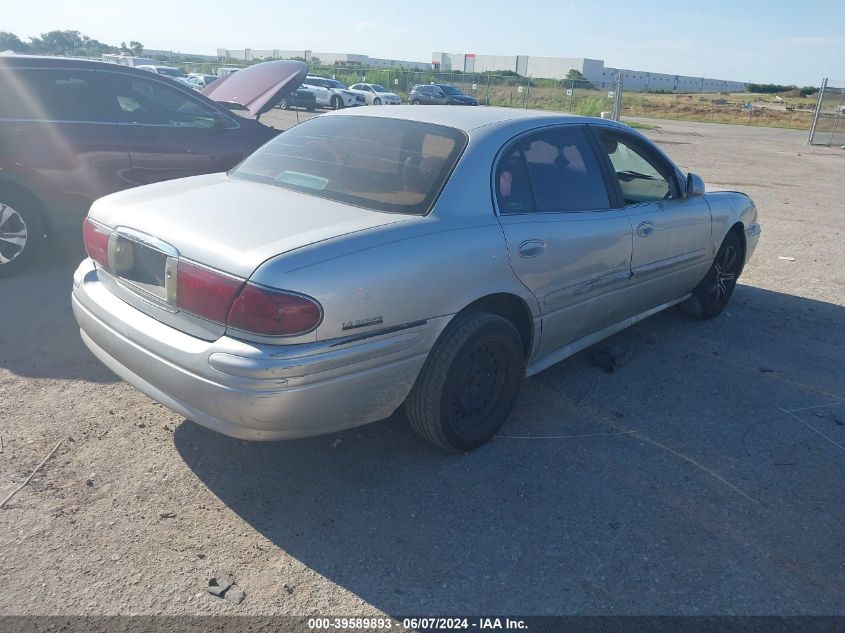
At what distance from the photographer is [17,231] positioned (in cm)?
566

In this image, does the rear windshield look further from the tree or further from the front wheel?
the tree

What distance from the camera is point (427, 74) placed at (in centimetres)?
4612

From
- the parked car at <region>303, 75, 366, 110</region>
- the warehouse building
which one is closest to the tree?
the parked car at <region>303, 75, 366, 110</region>

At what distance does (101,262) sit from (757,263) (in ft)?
21.8

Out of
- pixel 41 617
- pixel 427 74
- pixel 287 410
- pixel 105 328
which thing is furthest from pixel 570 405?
pixel 427 74

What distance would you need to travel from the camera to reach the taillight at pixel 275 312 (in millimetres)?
2613

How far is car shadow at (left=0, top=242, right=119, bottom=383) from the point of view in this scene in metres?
4.20

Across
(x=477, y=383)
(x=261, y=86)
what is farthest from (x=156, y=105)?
(x=477, y=383)

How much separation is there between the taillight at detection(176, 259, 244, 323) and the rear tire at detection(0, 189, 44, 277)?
11.8 ft

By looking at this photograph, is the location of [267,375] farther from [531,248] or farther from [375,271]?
[531,248]

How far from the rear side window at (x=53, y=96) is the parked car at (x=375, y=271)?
278 cm

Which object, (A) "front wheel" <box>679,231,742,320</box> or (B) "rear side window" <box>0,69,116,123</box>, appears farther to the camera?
(B) "rear side window" <box>0,69,116,123</box>

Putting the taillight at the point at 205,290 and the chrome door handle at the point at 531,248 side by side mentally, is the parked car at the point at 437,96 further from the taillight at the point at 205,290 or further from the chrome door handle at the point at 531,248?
the taillight at the point at 205,290

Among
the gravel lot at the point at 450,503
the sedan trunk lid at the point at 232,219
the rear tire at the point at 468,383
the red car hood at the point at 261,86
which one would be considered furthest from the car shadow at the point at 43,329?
the red car hood at the point at 261,86
